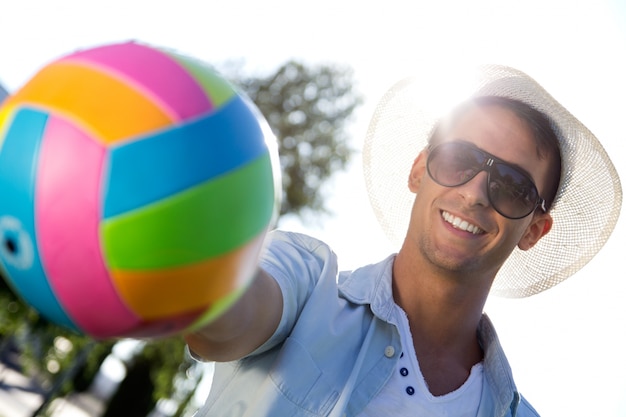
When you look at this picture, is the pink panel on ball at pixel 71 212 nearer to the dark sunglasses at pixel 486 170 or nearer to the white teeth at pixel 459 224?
the white teeth at pixel 459 224

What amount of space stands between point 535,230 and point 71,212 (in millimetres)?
2803

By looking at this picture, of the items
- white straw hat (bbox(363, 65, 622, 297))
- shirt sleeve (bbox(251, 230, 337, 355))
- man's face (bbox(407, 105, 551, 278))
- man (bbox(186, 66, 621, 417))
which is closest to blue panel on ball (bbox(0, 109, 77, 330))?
man (bbox(186, 66, 621, 417))

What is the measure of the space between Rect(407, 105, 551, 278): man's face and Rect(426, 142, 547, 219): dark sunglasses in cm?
3

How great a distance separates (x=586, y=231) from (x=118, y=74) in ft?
9.97

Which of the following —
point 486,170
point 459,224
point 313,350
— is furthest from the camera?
point 486,170

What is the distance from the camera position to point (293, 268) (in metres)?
2.93

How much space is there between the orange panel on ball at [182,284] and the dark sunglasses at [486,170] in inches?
65.8

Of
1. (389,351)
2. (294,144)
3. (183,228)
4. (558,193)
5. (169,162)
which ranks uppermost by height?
(169,162)

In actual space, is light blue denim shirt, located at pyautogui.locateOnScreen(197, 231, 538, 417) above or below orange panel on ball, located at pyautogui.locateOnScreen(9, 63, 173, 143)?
below

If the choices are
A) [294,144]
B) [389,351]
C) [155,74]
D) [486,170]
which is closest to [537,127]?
[486,170]

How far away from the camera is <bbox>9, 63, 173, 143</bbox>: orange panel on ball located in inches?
72.4

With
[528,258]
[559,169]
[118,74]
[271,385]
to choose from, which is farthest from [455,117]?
[118,74]

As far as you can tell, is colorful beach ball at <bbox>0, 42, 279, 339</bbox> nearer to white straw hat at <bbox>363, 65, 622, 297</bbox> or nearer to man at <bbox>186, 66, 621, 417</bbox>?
man at <bbox>186, 66, 621, 417</bbox>

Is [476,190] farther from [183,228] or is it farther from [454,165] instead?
[183,228]
